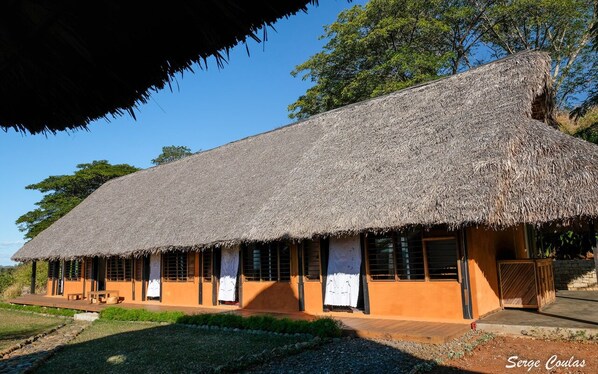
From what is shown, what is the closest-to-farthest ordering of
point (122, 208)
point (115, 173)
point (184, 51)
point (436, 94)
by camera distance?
point (184, 51) < point (436, 94) < point (122, 208) < point (115, 173)

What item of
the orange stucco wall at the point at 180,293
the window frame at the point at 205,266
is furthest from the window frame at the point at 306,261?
the orange stucco wall at the point at 180,293

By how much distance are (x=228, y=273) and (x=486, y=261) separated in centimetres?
694

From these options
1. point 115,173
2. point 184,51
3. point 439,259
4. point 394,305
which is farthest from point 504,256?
point 115,173

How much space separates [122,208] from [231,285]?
7.82 meters

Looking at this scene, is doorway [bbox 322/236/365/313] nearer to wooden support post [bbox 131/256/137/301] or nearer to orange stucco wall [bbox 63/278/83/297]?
wooden support post [bbox 131/256/137/301]

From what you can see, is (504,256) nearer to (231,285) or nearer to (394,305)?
(394,305)

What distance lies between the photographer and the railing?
9.09m

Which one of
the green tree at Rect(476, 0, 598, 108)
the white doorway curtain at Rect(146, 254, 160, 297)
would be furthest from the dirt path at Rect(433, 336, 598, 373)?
the green tree at Rect(476, 0, 598, 108)

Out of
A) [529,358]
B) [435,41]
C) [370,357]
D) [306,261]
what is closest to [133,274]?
[306,261]

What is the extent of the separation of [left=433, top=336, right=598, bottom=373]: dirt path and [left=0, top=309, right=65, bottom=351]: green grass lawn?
8.98 m

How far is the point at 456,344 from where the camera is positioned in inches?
275

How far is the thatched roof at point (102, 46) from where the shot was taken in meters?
1.97

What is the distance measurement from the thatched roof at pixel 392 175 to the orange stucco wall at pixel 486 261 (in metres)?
1.23

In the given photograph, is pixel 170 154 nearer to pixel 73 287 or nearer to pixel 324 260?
pixel 73 287
